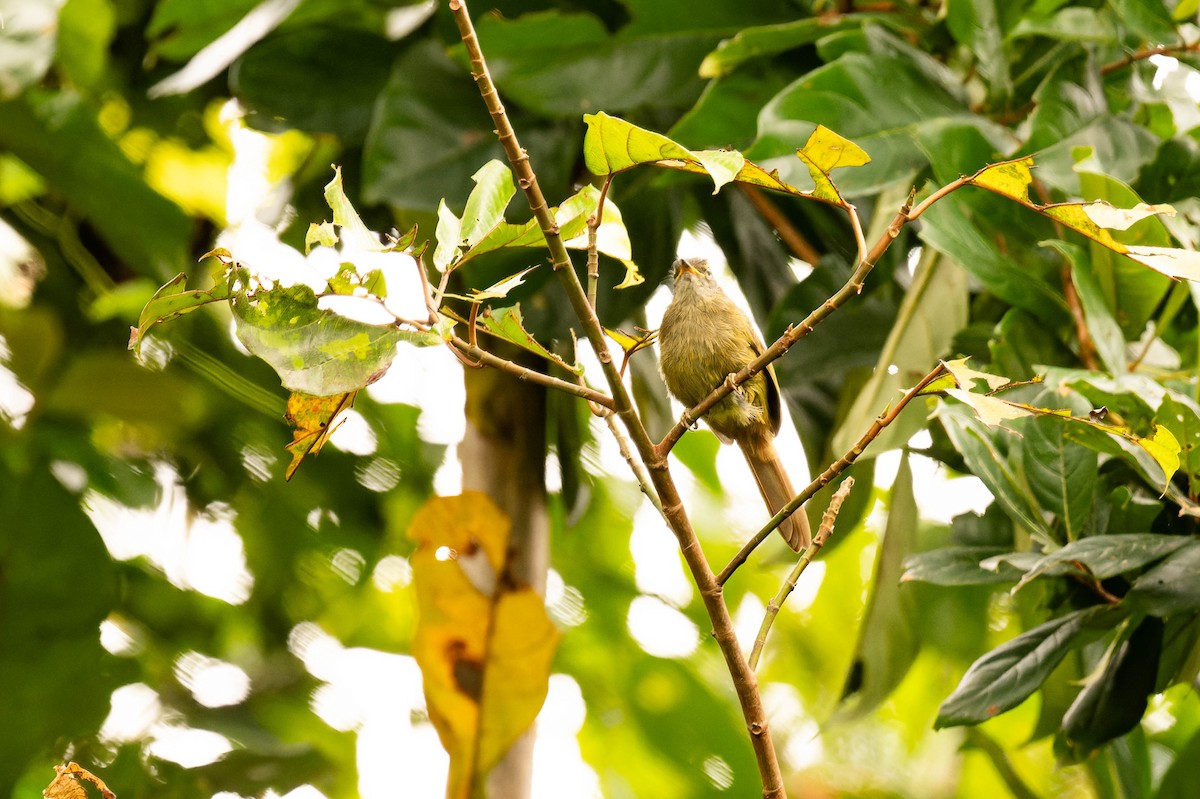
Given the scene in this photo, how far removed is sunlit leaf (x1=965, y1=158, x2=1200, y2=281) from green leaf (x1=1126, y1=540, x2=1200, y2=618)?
515 millimetres

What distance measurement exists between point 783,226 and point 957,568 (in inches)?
33.0

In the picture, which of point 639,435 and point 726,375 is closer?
point 639,435

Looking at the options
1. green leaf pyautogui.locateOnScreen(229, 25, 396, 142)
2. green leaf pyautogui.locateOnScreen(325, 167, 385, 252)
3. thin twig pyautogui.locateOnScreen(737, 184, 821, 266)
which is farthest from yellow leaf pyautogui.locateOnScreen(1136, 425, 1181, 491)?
green leaf pyautogui.locateOnScreen(229, 25, 396, 142)

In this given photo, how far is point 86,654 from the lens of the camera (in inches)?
75.4

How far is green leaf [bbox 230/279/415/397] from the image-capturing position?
2.63 ft

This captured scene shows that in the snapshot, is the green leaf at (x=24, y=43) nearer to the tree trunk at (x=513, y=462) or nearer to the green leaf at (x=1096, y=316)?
the tree trunk at (x=513, y=462)

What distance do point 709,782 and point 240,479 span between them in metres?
1.10

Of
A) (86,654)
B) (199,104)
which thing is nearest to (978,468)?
(86,654)

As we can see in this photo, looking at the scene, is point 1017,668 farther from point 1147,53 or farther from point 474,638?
point 1147,53

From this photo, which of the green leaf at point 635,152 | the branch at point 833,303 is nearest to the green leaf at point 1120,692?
the branch at point 833,303

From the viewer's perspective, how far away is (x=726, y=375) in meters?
1.79

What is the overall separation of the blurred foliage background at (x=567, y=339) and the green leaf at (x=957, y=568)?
0.30ft

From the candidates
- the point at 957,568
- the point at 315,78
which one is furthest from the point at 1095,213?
the point at 315,78

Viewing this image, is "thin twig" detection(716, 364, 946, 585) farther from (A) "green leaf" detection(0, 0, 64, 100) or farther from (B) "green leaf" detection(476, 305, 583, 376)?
(A) "green leaf" detection(0, 0, 64, 100)
